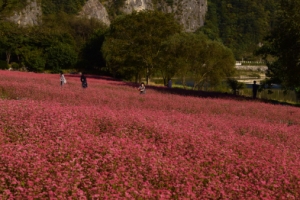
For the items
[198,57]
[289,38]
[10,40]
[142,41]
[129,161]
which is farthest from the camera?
[10,40]

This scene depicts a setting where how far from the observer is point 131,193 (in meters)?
5.56

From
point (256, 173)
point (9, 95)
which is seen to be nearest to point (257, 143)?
point (256, 173)

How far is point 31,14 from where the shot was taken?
18412cm

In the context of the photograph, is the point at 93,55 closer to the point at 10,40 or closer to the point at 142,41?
the point at 10,40

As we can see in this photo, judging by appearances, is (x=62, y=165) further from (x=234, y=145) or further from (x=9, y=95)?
(x=9, y=95)

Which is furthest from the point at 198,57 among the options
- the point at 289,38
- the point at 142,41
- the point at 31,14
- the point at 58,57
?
the point at 31,14

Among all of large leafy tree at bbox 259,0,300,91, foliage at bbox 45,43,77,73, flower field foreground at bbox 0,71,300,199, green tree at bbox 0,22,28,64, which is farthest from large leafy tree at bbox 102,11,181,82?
flower field foreground at bbox 0,71,300,199

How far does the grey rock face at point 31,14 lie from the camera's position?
176m

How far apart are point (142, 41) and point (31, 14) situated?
155 metres

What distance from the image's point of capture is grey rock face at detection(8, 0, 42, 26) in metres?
176

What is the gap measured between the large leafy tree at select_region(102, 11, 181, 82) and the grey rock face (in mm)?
138179

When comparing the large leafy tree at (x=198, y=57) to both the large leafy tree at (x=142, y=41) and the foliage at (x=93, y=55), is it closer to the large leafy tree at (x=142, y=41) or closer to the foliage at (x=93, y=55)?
the large leafy tree at (x=142, y=41)

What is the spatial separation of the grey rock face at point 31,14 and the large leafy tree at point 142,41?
13818cm

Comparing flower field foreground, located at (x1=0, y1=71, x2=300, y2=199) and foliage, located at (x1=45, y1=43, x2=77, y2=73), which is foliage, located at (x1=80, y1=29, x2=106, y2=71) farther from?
flower field foreground, located at (x1=0, y1=71, x2=300, y2=199)
